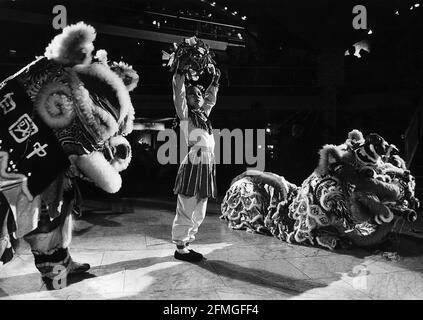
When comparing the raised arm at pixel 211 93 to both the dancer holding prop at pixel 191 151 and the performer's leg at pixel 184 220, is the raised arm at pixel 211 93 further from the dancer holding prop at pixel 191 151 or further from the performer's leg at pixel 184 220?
the performer's leg at pixel 184 220

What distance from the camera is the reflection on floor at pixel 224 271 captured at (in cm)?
274

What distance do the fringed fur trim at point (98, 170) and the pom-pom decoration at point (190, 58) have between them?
45.7 inches

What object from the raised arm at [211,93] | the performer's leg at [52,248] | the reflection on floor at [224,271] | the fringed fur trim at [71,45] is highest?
the fringed fur trim at [71,45]

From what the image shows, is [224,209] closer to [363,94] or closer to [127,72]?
[127,72]

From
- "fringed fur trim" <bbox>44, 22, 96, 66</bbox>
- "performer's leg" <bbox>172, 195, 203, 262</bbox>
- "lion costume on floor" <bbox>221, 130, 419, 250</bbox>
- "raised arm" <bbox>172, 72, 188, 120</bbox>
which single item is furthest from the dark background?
"fringed fur trim" <bbox>44, 22, 96, 66</bbox>

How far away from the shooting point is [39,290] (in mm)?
2770

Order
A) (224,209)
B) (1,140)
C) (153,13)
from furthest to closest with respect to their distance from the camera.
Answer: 1. (153,13)
2. (224,209)
3. (1,140)

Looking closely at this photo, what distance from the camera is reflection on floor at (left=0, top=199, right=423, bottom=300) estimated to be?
2738 millimetres

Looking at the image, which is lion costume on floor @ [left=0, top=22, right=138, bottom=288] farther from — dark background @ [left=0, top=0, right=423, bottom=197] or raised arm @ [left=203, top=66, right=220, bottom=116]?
dark background @ [left=0, top=0, right=423, bottom=197]

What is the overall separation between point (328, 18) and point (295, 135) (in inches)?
126

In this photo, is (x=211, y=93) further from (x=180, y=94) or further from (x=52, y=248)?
(x=52, y=248)

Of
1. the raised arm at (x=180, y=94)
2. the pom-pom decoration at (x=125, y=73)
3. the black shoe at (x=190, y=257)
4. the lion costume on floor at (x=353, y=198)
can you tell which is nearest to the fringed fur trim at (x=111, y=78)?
the pom-pom decoration at (x=125, y=73)

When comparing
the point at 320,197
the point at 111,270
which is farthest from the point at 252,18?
the point at 111,270

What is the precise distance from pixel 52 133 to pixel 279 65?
1103 centimetres
